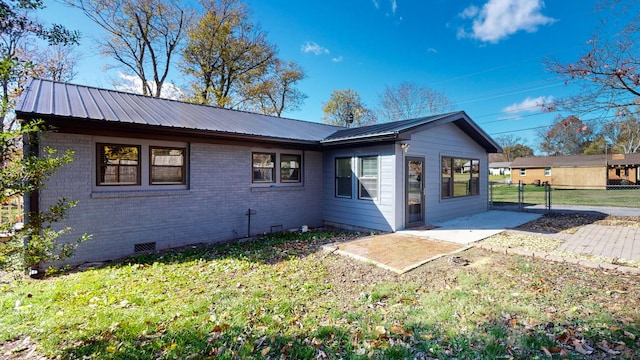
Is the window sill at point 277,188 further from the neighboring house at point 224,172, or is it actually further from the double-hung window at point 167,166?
the double-hung window at point 167,166

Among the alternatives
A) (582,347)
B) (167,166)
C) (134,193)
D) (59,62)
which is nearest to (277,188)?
(167,166)

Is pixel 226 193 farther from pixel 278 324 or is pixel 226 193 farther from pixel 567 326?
pixel 567 326

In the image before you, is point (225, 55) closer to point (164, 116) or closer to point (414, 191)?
point (164, 116)

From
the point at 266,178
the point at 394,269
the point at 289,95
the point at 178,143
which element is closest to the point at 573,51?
the point at 394,269

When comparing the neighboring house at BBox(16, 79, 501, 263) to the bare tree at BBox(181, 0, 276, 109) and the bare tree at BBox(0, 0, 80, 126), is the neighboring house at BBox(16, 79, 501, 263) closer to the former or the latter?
the bare tree at BBox(0, 0, 80, 126)

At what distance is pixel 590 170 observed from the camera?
92.1ft

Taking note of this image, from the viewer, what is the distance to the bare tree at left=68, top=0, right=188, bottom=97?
55.7ft

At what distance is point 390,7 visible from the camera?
45.9ft

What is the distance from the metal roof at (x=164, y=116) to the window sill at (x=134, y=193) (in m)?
1.46

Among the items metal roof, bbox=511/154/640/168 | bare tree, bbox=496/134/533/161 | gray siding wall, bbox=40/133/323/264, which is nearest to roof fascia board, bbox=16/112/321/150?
gray siding wall, bbox=40/133/323/264

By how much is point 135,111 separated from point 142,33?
1498 cm

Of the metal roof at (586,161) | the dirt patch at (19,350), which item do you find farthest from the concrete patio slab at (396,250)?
the metal roof at (586,161)

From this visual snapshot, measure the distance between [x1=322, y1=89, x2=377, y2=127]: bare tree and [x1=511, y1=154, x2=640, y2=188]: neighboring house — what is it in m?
17.8

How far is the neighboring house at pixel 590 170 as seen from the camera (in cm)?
2775
